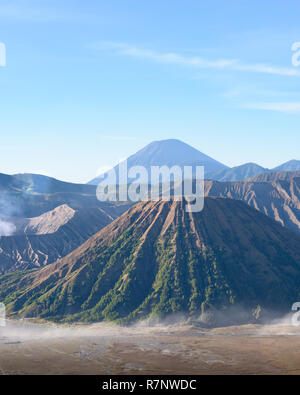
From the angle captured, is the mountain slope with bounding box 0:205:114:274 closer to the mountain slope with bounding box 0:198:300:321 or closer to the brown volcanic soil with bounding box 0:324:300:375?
the mountain slope with bounding box 0:198:300:321

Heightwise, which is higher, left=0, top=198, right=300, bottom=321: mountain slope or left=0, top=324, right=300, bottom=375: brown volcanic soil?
left=0, top=198, right=300, bottom=321: mountain slope

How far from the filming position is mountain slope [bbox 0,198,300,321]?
11150cm

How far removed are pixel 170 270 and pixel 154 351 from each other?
119ft

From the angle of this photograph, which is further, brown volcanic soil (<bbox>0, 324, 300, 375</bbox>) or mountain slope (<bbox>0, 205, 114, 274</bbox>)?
mountain slope (<bbox>0, 205, 114, 274</bbox>)

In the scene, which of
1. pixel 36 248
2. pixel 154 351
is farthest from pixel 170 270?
pixel 36 248

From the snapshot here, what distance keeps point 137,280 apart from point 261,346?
3925 cm

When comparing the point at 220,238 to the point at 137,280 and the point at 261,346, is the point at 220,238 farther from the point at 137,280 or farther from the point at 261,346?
the point at 261,346

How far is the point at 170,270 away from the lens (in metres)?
118

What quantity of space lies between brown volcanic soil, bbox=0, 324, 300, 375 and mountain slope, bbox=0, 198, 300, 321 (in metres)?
9.45

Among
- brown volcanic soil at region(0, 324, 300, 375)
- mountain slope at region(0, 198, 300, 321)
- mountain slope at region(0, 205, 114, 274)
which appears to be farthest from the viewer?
mountain slope at region(0, 205, 114, 274)

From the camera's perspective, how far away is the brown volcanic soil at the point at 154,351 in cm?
7344

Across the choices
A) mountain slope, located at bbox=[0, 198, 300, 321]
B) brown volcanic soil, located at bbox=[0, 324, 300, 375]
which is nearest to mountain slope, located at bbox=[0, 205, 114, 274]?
mountain slope, located at bbox=[0, 198, 300, 321]

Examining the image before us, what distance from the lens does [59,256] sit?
575ft
